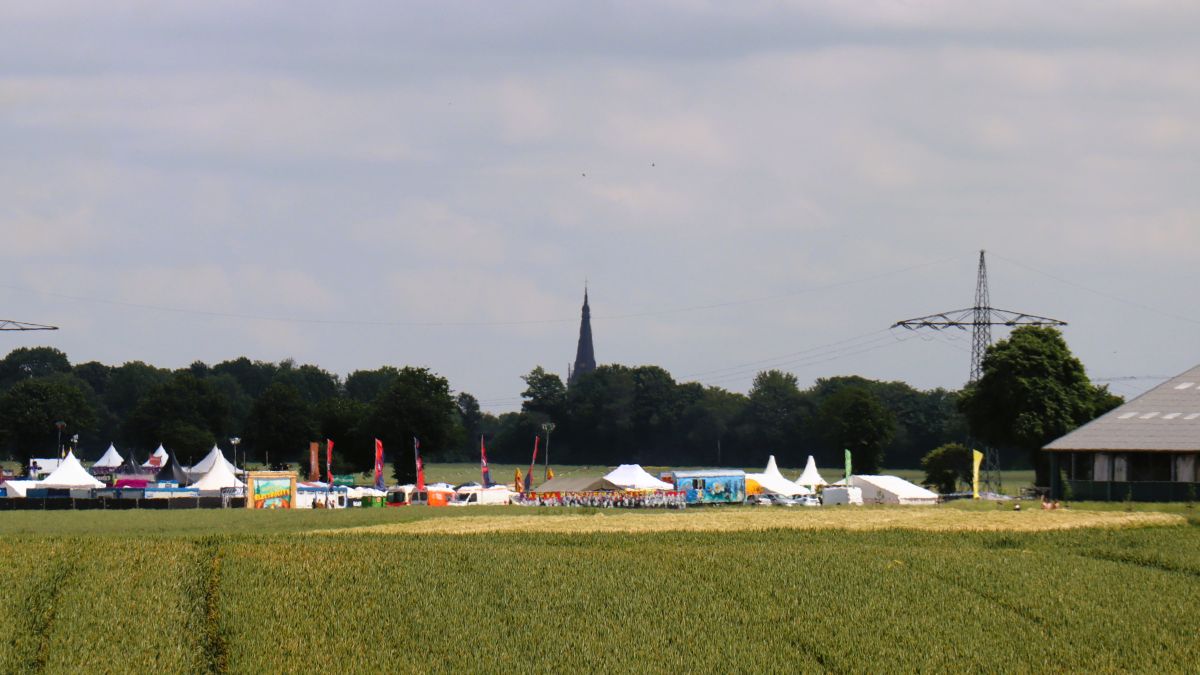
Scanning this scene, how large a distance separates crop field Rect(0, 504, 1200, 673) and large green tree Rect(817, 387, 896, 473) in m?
94.1

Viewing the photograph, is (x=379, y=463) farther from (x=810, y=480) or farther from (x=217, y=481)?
(x=810, y=480)

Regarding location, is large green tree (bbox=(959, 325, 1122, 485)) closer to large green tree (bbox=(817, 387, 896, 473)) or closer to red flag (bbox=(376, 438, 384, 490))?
large green tree (bbox=(817, 387, 896, 473))

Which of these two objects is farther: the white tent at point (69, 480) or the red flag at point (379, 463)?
the red flag at point (379, 463)

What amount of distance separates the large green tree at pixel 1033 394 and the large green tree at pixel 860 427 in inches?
1483

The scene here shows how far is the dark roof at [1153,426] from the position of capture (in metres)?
66.1

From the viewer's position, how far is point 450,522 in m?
51.7

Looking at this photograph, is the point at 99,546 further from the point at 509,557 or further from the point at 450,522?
the point at 450,522

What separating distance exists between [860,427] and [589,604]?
357 feet

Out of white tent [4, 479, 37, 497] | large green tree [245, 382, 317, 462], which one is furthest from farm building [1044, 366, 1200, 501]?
large green tree [245, 382, 317, 462]

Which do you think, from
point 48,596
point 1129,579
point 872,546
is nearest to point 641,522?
point 872,546

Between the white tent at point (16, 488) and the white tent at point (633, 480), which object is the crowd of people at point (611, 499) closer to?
the white tent at point (633, 480)

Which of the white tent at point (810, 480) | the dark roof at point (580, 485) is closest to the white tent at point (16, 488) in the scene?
the dark roof at point (580, 485)

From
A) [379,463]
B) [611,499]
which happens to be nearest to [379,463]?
[379,463]

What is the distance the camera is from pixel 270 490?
81.9 metres
